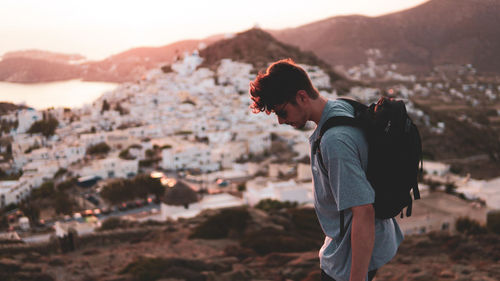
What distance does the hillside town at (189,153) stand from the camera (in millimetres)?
16219

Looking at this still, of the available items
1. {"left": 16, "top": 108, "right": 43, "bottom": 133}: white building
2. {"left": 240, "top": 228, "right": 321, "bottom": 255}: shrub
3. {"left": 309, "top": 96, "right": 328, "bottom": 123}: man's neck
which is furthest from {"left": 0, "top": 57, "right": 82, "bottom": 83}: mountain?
{"left": 16, "top": 108, "right": 43, "bottom": 133}: white building

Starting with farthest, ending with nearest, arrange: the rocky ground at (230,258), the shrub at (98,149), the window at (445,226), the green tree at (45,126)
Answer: the green tree at (45,126) < the shrub at (98,149) < the window at (445,226) < the rocky ground at (230,258)

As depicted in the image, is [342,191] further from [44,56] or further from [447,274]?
[44,56]

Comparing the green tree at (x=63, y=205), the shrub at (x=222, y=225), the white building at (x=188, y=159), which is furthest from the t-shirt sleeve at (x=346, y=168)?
the white building at (x=188, y=159)

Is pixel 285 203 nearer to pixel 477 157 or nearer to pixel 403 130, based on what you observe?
pixel 403 130

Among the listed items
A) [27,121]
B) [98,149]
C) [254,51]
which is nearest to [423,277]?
[98,149]

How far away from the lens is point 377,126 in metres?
1.27

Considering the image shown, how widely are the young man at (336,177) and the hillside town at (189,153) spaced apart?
9.12 meters

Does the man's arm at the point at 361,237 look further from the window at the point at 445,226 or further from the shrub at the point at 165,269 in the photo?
the window at the point at 445,226

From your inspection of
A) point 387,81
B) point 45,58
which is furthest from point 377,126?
point 387,81

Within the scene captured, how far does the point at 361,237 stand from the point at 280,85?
0.57 m

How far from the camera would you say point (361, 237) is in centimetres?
128

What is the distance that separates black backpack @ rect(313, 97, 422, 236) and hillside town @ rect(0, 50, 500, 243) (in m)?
9.33

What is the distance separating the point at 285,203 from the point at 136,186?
922 centimetres
